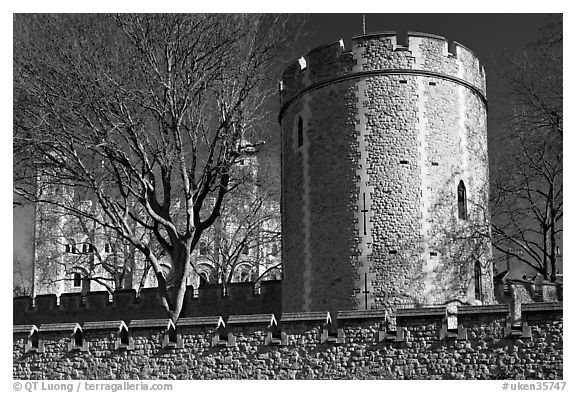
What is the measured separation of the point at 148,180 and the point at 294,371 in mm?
6227

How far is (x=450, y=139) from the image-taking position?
19547 mm

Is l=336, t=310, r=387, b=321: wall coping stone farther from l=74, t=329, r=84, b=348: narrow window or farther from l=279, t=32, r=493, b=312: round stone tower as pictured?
l=74, t=329, r=84, b=348: narrow window

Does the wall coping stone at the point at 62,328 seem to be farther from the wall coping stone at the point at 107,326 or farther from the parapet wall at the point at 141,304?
the parapet wall at the point at 141,304

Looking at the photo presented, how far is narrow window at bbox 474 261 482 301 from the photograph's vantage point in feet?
64.2

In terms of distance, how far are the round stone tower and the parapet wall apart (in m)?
4.88

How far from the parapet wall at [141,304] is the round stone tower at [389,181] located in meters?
4.88

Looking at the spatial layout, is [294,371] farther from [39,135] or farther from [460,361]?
[39,135]

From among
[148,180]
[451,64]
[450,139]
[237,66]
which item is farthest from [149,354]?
[451,64]

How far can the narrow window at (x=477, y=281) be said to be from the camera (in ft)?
64.2

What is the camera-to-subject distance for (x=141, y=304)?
88.7 ft

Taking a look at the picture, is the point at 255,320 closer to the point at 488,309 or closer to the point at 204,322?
the point at 204,322

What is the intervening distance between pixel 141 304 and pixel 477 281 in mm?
12124

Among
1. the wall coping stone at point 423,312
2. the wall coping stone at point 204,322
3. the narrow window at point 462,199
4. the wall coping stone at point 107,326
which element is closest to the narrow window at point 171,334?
the wall coping stone at point 204,322
